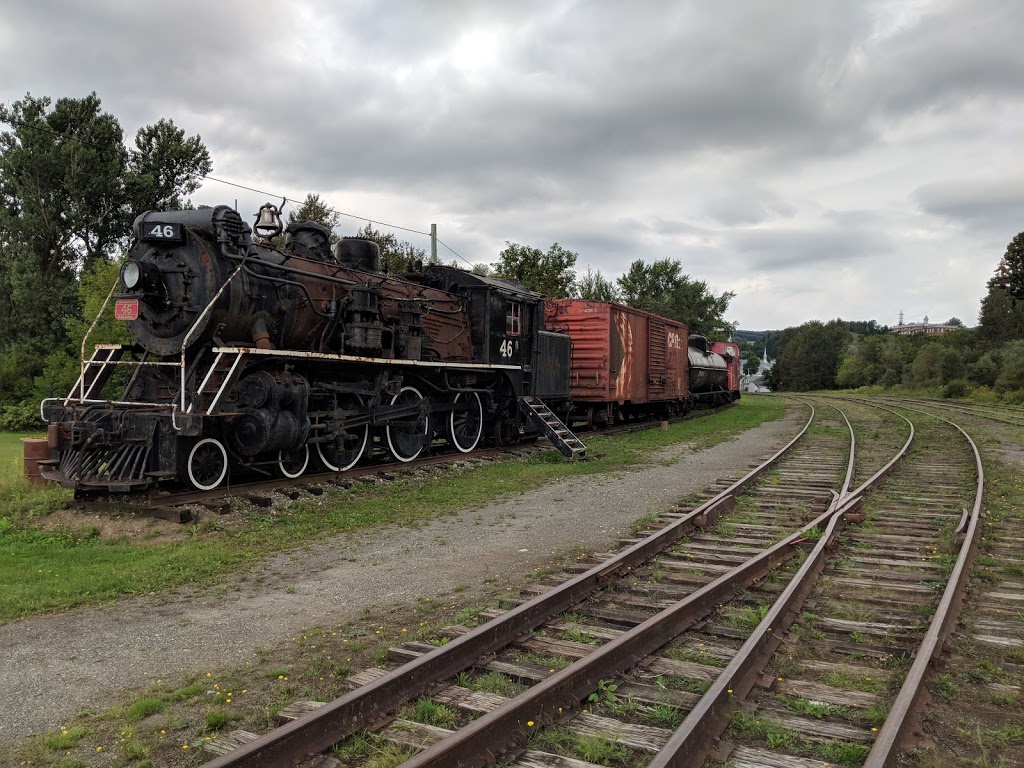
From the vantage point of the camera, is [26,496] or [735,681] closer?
[735,681]

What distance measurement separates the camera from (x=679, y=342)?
24484mm

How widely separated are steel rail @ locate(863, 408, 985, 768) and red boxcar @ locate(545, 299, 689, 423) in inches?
467

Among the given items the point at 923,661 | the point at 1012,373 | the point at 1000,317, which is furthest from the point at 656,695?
the point at 1000,317

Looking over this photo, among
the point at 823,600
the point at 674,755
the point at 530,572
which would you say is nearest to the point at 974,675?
the point at 823,600

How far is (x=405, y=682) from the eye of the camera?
11.8 feet

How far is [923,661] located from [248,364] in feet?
26.7

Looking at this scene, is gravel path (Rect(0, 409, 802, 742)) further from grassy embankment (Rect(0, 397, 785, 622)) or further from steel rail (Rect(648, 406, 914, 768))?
steel rail (Rect(648, 406, 914, 768))

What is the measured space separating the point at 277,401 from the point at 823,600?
22.6 ft

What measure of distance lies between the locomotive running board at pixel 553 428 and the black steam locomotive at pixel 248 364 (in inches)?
77.3

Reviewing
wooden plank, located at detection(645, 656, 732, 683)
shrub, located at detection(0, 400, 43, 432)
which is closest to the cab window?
wooden plank, located at detection(645, 656, 732, 683)

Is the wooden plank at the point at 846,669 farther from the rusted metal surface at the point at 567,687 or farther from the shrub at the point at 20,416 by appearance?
the shrub at the point at 20,416

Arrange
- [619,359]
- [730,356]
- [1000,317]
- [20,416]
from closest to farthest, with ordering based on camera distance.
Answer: [619,359], [20,416], [730,356], [1000,317]

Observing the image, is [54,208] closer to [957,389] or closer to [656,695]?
[656,695]

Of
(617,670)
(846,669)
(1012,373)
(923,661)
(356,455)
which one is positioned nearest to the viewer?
(923,661)
